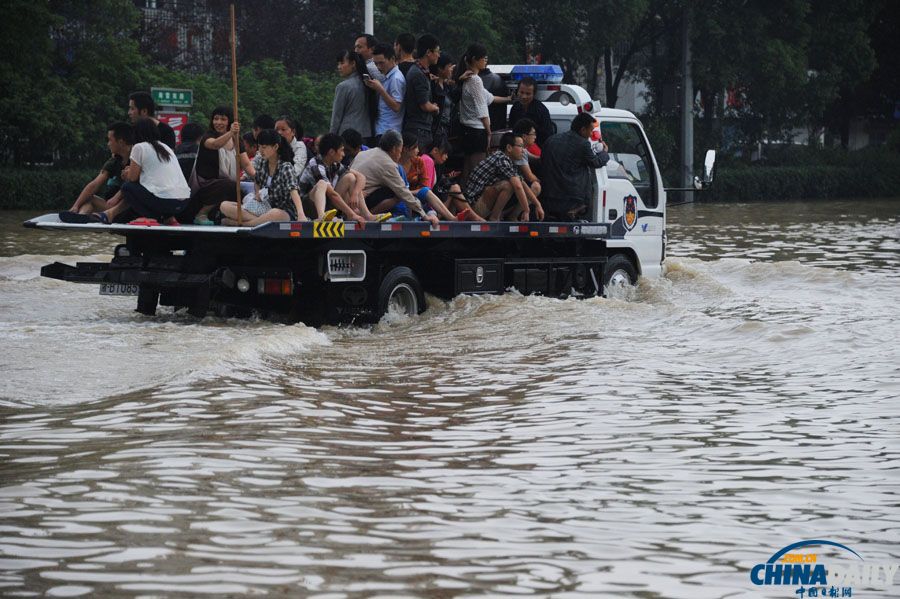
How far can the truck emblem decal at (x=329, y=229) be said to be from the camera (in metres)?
12.0

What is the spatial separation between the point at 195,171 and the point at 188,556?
8.45m

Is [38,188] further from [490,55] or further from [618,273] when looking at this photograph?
[618,273]

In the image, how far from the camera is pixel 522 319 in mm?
13578

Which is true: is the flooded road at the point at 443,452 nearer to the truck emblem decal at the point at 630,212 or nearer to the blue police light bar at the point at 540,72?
the truck emblem decal at the point at 630,212

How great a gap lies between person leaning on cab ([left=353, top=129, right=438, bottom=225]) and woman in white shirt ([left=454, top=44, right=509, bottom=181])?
1.46m

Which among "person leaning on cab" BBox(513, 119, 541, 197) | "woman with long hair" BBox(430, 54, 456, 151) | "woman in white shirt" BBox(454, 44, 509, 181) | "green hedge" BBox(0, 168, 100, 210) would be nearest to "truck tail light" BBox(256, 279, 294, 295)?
"woman with long hair" BBox(430, 54, 456, 151)

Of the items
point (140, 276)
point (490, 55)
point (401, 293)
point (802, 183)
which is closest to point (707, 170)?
point (401, 293)

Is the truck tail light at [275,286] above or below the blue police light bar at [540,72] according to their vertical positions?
below

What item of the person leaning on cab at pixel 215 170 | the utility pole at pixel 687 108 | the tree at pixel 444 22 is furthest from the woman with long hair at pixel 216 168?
the utility pole at pixel 687 108

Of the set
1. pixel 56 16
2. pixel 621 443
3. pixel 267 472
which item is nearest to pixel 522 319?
pixel 621 443

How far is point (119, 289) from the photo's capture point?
12578 millimetres

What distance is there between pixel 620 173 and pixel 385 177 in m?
3.88

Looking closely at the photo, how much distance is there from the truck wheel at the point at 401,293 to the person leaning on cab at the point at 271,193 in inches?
39.6

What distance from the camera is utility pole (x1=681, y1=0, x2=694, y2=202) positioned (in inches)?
1921
